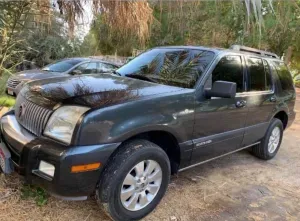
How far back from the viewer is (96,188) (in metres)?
2.69

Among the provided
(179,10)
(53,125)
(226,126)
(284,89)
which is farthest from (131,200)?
(284,89)

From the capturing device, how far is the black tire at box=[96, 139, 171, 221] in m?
2.66

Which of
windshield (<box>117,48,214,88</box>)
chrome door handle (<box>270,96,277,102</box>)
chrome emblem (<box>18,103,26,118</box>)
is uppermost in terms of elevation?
windshield (<box>117,48,214,88</box>)

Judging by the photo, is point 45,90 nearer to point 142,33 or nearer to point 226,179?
point 142,33

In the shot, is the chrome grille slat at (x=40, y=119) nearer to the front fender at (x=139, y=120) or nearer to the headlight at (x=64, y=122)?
the headlight at (x=64, y=122)

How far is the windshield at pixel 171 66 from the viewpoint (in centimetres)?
355

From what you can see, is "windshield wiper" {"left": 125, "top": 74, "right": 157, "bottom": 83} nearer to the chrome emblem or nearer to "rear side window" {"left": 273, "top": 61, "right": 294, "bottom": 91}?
the chrome emblem

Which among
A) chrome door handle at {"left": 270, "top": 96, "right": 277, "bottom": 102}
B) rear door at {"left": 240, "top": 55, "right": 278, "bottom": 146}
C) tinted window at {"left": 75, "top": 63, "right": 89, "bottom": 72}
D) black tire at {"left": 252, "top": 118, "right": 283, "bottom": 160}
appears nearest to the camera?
rear door at {"left": 240, "top": 55, "right": 278, "bottom": 146}

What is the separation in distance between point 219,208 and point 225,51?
1.92 metres

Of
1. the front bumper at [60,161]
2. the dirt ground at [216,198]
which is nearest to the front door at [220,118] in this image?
the dirt ground at [216,198]

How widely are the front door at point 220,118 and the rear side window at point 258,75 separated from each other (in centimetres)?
23

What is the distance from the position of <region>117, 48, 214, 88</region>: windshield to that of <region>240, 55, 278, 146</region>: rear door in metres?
0.80

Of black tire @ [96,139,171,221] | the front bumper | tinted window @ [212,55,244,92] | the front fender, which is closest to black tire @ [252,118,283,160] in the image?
tinted window @ [212,55,244,92]

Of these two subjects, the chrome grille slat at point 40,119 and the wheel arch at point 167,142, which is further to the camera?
the wheel arch at point 167,142
